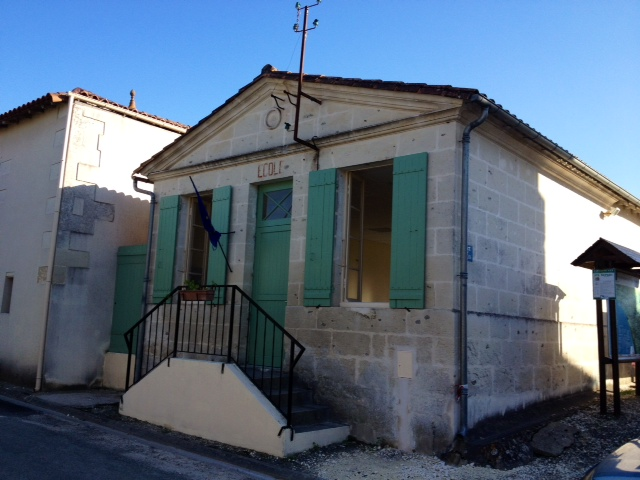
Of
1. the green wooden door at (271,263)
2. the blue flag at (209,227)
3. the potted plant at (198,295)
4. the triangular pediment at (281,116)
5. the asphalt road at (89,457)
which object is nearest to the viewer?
the asphalt road at (89,457)

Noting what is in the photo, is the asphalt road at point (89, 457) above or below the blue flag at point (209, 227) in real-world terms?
below

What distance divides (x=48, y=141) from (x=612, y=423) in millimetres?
9744

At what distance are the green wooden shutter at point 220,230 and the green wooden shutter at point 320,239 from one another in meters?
1.57

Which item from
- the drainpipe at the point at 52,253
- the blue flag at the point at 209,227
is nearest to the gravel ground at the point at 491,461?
the blue flag at the point at 209,227

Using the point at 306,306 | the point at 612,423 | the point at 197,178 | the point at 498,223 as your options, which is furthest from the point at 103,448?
the point at 612,423

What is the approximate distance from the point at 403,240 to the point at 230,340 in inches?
88.5

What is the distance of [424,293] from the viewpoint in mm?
6461

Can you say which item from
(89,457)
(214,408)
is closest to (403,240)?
(214,408)

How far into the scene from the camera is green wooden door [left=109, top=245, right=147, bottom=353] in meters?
10.3

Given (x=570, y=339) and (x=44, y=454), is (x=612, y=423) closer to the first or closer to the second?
(x=570, y=339)

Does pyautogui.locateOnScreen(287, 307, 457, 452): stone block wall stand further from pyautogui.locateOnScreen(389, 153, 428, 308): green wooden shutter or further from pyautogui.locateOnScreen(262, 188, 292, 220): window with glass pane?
pyautogui.locateOnScreen(262, 188, 292, 220): window with glass pane

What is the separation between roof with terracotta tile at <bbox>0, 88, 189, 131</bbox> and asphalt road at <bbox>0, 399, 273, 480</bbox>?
548 centimetres

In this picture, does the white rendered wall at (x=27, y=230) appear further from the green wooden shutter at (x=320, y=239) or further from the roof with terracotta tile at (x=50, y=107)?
the green wooden shutter at (x=320, y=239)

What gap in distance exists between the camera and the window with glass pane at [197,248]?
950 cm
